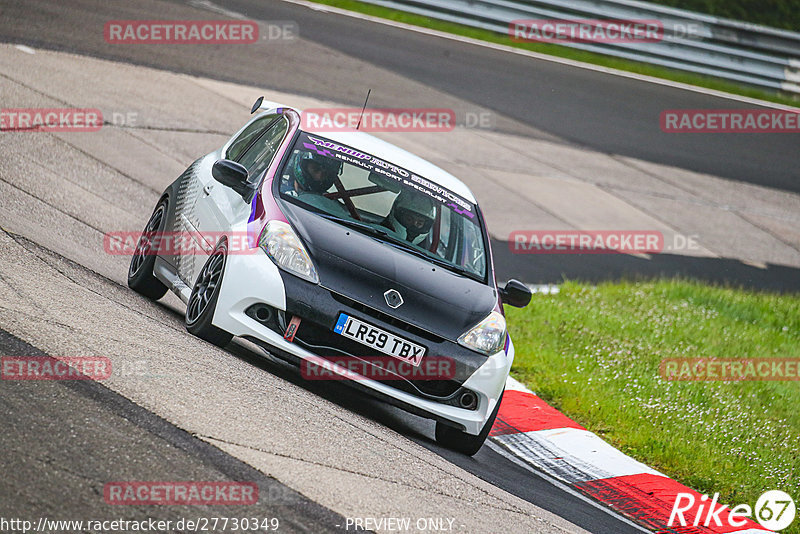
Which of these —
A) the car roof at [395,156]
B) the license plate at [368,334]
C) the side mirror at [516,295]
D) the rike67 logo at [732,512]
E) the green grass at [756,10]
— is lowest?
the rike67 logo at [732,512]

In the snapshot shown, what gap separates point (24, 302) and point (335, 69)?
12731 mm

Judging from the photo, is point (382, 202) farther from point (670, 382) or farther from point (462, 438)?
point (670, 382)

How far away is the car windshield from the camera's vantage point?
6938 mm

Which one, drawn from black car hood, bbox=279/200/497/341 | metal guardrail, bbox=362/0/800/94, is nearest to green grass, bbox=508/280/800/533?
black car hood, bbox=279/200/497/341

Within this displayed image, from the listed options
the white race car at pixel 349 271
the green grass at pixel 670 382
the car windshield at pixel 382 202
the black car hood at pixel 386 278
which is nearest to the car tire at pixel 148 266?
the white race car at pixel 349 271

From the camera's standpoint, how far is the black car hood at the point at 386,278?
6227 mm

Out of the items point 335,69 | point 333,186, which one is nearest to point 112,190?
point 333,186

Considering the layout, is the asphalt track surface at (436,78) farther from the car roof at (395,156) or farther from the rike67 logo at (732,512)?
the rike67 logo at (732,512)

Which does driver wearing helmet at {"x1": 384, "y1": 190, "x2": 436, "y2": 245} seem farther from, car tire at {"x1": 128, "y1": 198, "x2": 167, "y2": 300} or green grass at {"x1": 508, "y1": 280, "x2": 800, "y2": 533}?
green grass at {"x1": 508, "y1": 280, "x2": 800, "y2": 533}

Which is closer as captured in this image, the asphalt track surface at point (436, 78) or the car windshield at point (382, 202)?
the car windshield at point (382, 202)

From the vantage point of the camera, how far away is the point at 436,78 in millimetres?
19125

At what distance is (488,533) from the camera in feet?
16.3

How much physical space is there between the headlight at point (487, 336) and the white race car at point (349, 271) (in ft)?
0.03

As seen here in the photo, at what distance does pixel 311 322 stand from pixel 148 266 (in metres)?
1.98
